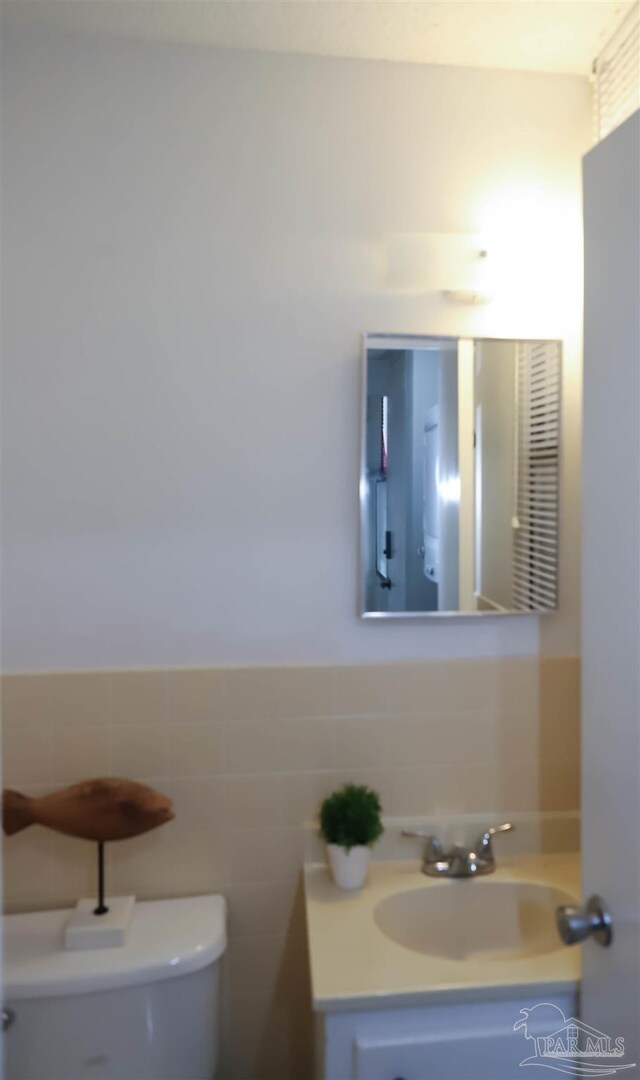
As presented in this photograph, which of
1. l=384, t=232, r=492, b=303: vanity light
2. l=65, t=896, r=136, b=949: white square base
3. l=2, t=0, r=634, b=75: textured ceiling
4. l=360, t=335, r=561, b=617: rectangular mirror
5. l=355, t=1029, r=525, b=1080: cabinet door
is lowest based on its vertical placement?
l=355, t=1029, r=525, b=1080: cabinet door

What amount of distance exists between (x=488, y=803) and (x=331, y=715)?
0.39 m

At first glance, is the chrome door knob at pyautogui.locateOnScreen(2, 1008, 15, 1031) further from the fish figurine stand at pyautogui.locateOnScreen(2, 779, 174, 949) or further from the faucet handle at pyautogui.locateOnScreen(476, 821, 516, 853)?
the faucet handle at pyautogui.locateOnScreen(476, 821, 516, 853)

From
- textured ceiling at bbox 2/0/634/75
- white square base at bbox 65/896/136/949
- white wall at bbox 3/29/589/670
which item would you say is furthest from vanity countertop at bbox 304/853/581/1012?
textured ceiling at bbox 2/0/634/75

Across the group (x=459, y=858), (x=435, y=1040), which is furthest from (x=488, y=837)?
(x=435, y=1040)

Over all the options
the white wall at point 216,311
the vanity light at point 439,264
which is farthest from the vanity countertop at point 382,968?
the vanity light at point 439,264

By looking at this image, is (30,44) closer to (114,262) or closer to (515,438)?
(114,262)

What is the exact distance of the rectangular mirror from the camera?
144cm

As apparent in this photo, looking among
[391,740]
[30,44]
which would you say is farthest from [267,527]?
[30,44]

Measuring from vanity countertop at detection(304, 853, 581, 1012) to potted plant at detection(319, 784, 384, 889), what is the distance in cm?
4

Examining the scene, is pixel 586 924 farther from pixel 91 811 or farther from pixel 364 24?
pixel 364 24

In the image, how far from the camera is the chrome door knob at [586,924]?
0.97 meters

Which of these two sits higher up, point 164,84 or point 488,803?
point 164,84

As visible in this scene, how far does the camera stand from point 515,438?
1487mm

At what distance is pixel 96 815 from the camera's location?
127cm
